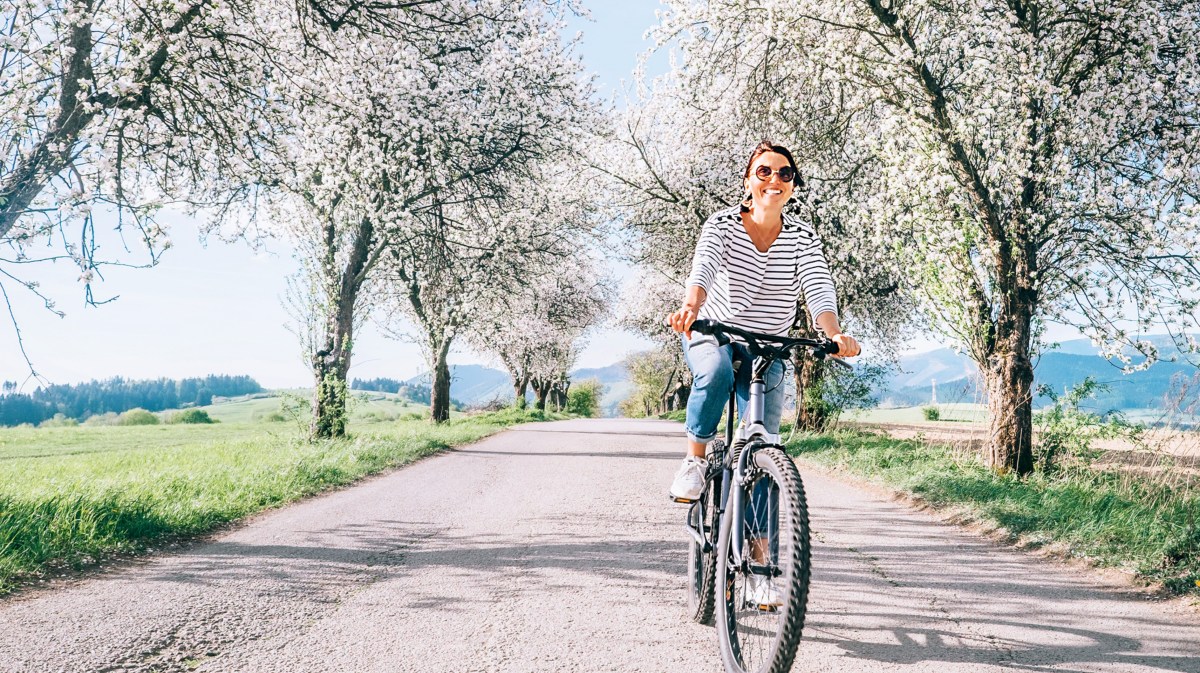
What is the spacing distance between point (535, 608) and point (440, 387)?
20728mm

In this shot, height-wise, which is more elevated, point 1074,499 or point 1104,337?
point 1104,337

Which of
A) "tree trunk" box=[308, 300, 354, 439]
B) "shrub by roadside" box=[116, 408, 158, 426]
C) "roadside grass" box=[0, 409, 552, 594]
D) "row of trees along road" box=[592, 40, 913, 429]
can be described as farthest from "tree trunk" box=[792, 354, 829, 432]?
"shrub by roadside" box=[116, 408, 158, 426]

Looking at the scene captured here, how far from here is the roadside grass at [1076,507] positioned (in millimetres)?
4941

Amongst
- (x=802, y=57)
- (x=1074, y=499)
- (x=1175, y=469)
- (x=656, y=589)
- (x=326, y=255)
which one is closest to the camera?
(x=656, y=589)

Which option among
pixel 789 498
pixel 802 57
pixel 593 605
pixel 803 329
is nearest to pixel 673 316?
pixel 789 498

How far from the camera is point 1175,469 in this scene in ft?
24.8

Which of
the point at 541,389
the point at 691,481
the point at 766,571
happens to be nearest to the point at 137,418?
the point at 541,389

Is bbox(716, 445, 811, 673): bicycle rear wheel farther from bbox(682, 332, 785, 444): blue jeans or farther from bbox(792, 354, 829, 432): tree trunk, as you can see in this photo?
bbox(792, 354, 829, 432): tree trunk

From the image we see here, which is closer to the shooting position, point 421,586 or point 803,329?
point 421,586

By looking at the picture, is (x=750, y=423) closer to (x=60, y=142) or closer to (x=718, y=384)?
(x=718, y=384)

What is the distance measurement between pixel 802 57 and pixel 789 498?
951 cm

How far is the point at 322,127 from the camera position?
10578 millimetres

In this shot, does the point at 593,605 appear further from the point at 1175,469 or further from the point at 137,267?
the point at 1175,469

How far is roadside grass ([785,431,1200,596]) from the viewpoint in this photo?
16.2ft
